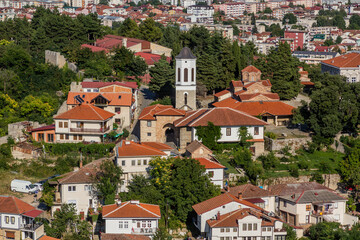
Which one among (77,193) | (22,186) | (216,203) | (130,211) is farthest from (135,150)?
(22,186)

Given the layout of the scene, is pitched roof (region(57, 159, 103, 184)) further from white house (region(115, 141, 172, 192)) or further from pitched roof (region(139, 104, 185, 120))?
pitched roof (region(139, 104, 185, 120))

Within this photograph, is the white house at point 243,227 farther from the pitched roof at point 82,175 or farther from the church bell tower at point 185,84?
the church bell tower at point 185,84

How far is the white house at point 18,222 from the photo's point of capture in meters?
34.0

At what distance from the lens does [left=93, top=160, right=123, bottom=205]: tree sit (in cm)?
3601

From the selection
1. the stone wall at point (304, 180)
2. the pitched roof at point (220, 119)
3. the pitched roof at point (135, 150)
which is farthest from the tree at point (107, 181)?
the stone wall at point (304, 180)

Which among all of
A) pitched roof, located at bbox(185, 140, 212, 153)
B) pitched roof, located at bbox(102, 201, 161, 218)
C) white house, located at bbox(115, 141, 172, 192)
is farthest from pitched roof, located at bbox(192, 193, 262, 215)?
pitched roof, located at bbox(185, 140, 212, 153)

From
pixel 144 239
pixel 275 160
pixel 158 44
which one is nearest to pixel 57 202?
pixel 144 239

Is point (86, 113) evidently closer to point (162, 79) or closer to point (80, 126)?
point (80, 126)

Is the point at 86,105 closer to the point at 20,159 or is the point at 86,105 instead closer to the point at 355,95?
the point at 20,159

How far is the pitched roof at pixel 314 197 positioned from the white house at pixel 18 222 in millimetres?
14366

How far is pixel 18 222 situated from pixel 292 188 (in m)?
16.1

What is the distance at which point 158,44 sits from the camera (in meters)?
72.6

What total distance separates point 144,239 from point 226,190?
701cm

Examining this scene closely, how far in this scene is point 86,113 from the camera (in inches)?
1704
